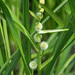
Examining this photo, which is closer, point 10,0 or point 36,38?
point 36,38

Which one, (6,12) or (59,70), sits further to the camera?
(59,70)

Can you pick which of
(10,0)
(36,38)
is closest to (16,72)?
(10,0)

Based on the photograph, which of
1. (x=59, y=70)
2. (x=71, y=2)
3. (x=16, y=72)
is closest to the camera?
(x=71, y=2)

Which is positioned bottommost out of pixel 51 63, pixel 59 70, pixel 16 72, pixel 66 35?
pixel 16 72

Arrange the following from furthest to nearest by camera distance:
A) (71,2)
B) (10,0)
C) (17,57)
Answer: (10,0), (17,57), (71,2)

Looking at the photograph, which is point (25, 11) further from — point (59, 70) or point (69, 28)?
point (59, 70)

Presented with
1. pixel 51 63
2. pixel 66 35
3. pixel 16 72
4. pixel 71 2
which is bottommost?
pixel 16 72

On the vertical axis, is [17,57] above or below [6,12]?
below

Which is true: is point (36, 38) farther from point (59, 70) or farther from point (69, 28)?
point (59, 70)

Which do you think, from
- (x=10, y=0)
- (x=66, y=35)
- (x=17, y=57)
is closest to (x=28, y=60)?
(x=17, y=57)
